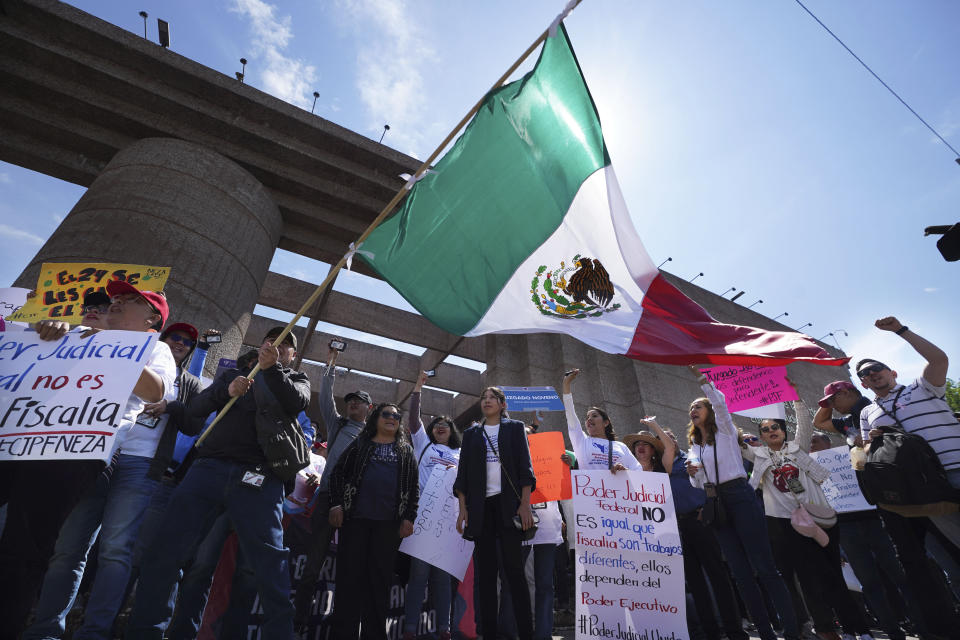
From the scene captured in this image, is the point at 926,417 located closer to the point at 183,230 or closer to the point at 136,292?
the point at 136,292

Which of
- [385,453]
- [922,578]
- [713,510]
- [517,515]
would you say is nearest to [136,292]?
[385,453]

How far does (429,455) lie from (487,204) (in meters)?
2.56

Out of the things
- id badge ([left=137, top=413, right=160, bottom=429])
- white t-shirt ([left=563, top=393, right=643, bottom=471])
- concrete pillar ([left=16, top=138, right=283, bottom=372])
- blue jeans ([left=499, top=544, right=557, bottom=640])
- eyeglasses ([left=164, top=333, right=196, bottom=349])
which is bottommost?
blue jeans ([left=499, top=544, right=557, bottom=640])

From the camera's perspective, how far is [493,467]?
11.7 ft

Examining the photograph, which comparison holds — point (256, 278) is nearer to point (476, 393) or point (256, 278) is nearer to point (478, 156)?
point (478, 156)

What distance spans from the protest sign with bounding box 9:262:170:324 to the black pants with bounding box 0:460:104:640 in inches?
124

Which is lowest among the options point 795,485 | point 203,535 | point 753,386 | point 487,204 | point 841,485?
point 203,535

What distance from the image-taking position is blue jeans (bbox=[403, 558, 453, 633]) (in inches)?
150

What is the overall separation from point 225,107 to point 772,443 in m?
8.34

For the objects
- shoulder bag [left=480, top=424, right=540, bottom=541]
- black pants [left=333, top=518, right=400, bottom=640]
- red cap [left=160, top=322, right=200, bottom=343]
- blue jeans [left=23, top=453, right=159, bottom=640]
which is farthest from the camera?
red cap [left=160, top=322, right=200, bottom=343]

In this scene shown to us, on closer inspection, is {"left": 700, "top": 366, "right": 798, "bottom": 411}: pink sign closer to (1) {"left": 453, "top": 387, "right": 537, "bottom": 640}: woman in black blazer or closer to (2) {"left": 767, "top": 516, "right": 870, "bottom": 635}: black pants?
(2) {"left": 767, "top": 516, "right": 870, "bottom": 635}: black pants

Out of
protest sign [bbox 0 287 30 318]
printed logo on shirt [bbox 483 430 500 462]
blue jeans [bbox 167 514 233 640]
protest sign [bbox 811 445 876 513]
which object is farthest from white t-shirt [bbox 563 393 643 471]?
protest sign [bbox 0 287 30 318]

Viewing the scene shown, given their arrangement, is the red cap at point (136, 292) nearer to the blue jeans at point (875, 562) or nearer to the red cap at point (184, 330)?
the red cap at point (184, 330)

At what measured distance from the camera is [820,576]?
3.49 m
